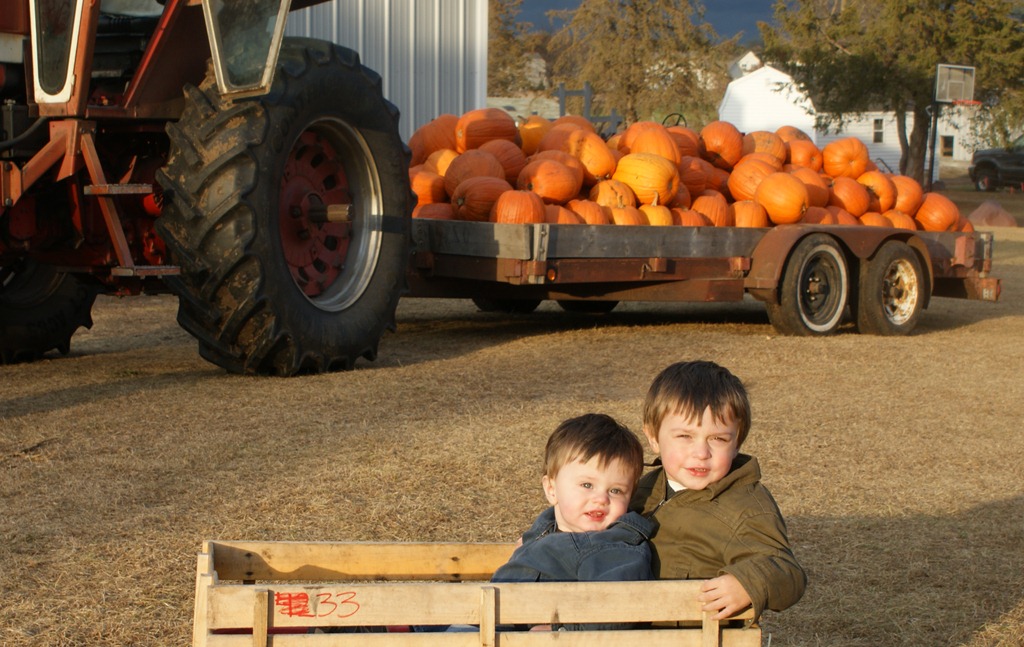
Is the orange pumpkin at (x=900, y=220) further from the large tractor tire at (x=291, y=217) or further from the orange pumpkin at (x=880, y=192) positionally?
the large tractor tire at (x=291, y=217)

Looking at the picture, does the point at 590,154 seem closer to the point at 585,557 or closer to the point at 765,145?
the point at 765,145

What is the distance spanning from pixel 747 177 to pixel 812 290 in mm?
1199

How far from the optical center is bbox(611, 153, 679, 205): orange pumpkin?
31.9 ft

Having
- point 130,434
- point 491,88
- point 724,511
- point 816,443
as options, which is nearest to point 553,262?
point 816,443

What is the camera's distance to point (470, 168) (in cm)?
943

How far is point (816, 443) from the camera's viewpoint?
5949 mm

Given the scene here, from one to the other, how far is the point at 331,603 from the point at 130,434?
3.52 m

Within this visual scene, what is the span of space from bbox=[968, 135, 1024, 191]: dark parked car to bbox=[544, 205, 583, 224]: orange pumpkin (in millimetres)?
38030

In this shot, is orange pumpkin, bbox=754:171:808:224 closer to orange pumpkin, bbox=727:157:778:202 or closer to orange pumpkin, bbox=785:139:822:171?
orange pumpkin, bbox=727:157:778:202

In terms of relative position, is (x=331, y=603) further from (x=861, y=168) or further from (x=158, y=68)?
(x=861, y=168)

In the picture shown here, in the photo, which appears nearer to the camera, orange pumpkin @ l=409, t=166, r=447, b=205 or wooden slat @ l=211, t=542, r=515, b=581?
wooden slat @ l=211, t=542, r=515, b=581

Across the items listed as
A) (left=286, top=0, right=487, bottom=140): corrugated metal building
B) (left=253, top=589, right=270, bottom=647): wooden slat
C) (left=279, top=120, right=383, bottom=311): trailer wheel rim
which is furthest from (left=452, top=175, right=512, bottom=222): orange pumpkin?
(left=286, top=0, right=487, bottom=140): corrugated metal building

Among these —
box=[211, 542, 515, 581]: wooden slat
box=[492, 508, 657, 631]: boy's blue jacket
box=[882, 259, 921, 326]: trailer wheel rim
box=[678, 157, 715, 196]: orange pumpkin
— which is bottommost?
box=[882, 259, 921, 326]: trailer wheel rim

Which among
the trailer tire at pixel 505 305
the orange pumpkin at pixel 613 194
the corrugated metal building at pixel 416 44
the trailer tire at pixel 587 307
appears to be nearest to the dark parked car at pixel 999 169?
the corrugated metal building at pixel 416 44
